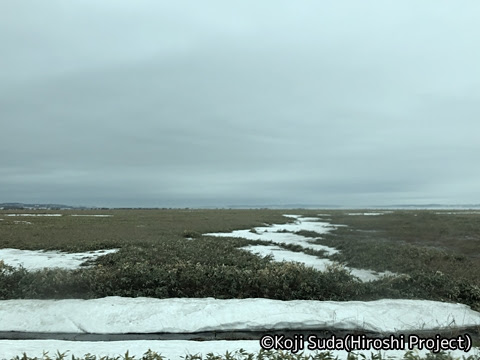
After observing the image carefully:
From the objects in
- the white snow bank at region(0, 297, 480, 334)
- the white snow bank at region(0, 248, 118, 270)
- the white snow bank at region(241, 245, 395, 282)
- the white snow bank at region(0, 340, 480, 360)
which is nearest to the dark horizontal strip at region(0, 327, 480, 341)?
the white snow bank at region(0, 297, 480, 334)

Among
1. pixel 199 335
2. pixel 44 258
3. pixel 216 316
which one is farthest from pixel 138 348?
pixel 44 258

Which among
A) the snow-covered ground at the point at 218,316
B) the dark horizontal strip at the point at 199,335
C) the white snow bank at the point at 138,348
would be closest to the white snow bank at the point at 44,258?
the snow-covered ground at the point at 218,316

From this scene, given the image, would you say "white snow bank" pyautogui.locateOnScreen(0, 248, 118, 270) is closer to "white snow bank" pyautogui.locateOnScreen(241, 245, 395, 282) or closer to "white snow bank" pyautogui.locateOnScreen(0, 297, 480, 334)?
"white snow bank" pyautogui.locateOnScreen(0, 297, 480, 334)

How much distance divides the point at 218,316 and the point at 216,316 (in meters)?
0.05

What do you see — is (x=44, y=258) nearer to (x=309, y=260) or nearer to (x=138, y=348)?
(x=138, y=348)

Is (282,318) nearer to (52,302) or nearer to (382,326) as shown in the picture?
(382,326)

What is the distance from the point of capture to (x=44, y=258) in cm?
1600

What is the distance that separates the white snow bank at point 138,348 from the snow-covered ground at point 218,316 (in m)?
0.54

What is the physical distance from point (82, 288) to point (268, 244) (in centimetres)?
1543

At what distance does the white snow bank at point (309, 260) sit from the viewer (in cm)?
1384

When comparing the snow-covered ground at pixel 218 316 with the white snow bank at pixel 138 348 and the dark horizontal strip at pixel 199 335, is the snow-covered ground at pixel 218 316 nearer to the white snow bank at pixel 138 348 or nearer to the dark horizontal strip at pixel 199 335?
the dark horizontal strip at pixel 199 335

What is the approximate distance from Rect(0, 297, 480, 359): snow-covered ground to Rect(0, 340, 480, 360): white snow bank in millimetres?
541

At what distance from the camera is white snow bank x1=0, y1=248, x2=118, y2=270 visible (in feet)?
46.7

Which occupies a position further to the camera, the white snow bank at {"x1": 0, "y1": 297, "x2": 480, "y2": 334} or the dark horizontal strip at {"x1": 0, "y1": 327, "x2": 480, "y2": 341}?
the white snow bank at {"x1": 0, "y1": 297, "x2": 480, "y2": 334}
